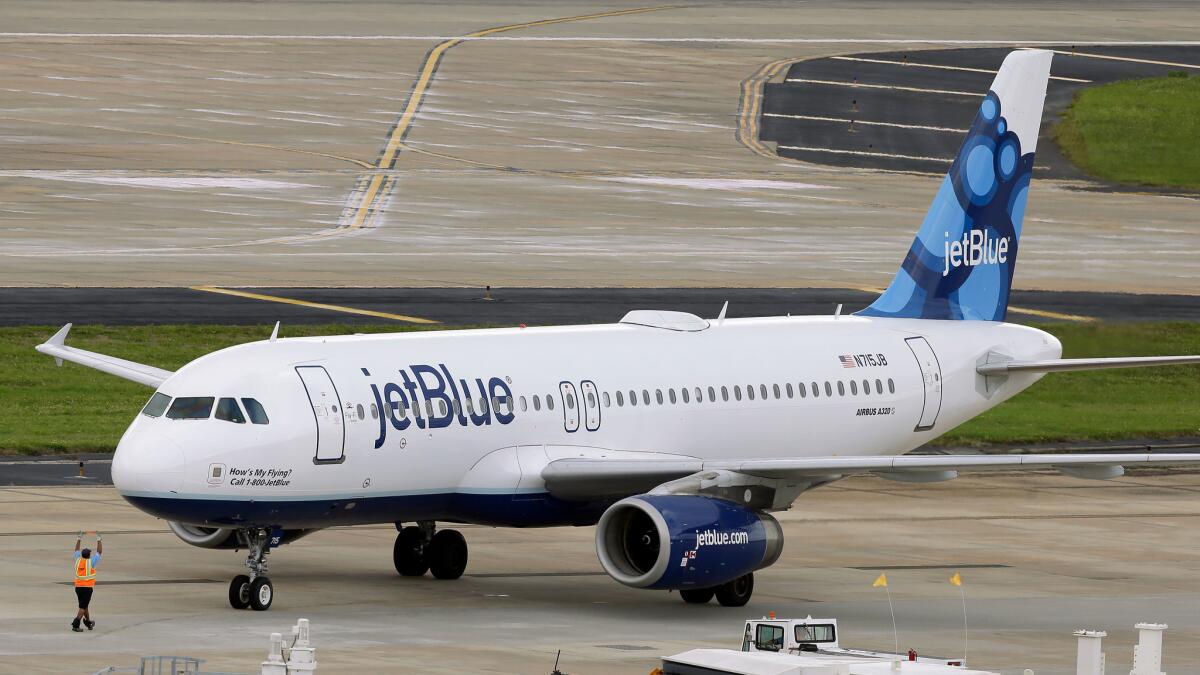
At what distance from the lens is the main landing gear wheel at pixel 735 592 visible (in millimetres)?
37906

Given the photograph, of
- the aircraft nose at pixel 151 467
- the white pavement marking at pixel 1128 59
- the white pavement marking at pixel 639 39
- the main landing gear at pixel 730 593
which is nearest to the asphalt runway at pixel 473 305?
the main landing gear at pixel 730 593

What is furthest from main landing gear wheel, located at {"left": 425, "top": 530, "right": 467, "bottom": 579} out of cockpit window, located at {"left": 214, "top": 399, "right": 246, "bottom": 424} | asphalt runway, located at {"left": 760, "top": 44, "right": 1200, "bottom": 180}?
asphalt runway, located at {"left": 760, "top": 44, "right": 1200, "bottom": 180}

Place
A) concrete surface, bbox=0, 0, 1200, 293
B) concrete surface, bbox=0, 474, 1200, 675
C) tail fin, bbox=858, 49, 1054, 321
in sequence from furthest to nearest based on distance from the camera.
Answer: concrete surface, bbox=0, 0, 1200, 293
tail fin, bbox=858, 49, 1054, 321
concrete surface, bbox=0, 474, 1200, 675

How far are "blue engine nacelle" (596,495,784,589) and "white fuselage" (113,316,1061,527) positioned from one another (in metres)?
1.80

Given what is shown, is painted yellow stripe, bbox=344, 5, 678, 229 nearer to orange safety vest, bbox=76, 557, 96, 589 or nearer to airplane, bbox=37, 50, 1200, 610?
airplane, bbox=37, 50, 1200, 610

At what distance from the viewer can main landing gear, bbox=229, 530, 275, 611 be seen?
35.1 metres

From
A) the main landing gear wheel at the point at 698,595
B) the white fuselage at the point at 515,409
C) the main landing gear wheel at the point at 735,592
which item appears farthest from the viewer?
the main landing gear wheel at the point at 698,595

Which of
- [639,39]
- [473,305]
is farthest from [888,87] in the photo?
[473,305]

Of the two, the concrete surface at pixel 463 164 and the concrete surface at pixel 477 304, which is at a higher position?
the concrete surface at pixel 463 164

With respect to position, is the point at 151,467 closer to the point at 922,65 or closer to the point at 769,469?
the point at 769,469

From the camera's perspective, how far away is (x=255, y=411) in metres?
34.9

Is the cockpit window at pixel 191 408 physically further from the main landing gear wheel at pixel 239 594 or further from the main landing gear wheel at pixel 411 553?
the main landing gear wheel at pixel 411 553

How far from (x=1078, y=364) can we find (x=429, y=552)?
42.0 ft

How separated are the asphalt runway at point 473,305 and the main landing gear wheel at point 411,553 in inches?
1013
